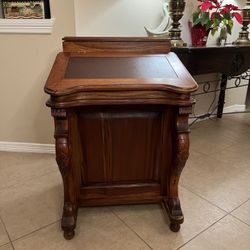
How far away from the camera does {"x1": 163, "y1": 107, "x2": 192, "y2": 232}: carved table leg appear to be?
1.20 meters

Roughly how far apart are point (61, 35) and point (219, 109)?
1.87 metres

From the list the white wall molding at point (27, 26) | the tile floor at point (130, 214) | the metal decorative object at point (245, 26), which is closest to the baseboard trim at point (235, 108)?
the metal decorative object at point (245, 26)

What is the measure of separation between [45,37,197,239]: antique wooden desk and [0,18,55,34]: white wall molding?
1.36ft

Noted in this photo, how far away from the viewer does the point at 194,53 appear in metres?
2.01

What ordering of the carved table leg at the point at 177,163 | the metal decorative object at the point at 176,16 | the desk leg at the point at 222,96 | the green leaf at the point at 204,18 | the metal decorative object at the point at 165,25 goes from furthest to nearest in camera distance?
the desk leg at the point at 222,96, the metal decorative object at the point at 165,25, the green leaf at the point at 204,18, the metal decorative object at the point at 176,16, the carved table leg at the point at 177,163

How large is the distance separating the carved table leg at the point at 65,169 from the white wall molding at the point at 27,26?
93 cm

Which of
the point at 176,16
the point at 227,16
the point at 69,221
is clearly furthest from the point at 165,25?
the point at 69,221

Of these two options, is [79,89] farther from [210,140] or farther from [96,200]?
[210,140]

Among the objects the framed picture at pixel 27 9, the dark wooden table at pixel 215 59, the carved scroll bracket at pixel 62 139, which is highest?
the framed picture at pixel 27 9

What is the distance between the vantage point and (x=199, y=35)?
86.7 inches

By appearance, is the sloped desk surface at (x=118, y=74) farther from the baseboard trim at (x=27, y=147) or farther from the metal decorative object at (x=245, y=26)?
the metal decorative object at (x=245, y=26)

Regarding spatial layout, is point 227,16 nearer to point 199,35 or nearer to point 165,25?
Result: point 199,35

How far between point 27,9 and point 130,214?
1495mm

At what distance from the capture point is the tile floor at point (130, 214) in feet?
4.36
